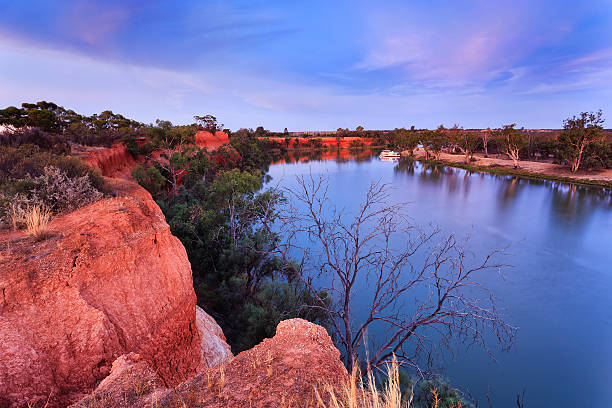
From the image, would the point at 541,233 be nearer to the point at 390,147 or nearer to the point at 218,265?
the point at 218,265

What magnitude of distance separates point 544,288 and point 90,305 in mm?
17063

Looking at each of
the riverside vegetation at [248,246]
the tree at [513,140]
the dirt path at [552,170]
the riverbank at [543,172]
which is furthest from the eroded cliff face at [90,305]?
the tree at [513,140]

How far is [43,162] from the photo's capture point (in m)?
8.36

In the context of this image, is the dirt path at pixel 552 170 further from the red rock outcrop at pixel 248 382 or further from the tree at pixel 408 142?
the red rock outcrop at pixel 248 382

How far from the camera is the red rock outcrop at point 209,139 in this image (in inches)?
1713

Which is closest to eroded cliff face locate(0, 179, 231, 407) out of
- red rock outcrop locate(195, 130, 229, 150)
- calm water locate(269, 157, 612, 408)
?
calm water locate(269, 157, 612, 408)

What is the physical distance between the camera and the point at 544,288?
13.7m

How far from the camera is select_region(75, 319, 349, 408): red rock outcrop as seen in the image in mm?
2648

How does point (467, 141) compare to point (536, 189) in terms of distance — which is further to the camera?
point (467, 141)

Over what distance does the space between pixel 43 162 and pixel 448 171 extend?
163 feet

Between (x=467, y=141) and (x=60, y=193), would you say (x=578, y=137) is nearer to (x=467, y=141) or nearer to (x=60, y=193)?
(x=467, y=141)

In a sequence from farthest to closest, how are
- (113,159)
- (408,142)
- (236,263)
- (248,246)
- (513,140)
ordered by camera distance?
(408,142), (513,140), (113,159), (236,263), (248,246)

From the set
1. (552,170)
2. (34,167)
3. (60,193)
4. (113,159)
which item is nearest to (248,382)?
(60,193)

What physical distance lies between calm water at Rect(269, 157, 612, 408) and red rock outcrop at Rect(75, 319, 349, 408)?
231 inches
